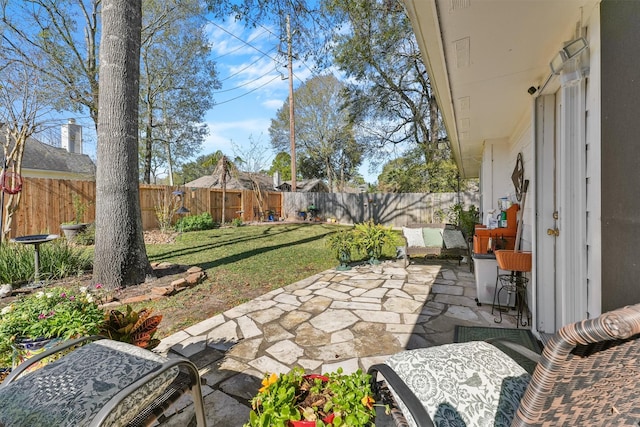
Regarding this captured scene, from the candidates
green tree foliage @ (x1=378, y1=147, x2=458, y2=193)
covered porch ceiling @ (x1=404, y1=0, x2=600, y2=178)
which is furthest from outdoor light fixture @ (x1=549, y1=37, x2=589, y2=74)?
green tree foliage @ (x1=378, y1=147, x2=458, y2=193)

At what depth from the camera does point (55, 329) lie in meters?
1.65

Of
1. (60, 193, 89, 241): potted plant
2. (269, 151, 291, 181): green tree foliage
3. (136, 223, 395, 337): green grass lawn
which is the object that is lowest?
(136, 223, 395, 337): green grass lawn

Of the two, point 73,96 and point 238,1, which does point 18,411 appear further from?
point 73,96

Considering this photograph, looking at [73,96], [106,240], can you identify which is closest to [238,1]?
[106,240]

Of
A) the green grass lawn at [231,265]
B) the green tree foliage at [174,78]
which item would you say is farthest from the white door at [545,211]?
the green tree foliage at [174,78]

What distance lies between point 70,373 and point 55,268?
4084 mm

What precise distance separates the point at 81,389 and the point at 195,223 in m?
9.88

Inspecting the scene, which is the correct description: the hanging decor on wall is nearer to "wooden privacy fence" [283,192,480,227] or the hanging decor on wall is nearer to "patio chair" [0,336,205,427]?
"patio chair" [0,336,205,427]

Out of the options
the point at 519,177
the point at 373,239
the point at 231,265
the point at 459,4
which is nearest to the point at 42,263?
the point at 231,265

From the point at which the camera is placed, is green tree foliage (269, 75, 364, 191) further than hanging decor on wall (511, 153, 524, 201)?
Yes

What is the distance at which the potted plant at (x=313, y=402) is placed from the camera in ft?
3.29

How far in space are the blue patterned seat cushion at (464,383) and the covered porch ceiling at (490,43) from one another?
67.8 inches

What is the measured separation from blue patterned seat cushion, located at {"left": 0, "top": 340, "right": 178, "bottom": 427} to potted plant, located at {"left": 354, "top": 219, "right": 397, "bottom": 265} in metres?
4.38

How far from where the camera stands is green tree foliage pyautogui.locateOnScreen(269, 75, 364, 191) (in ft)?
70.2
